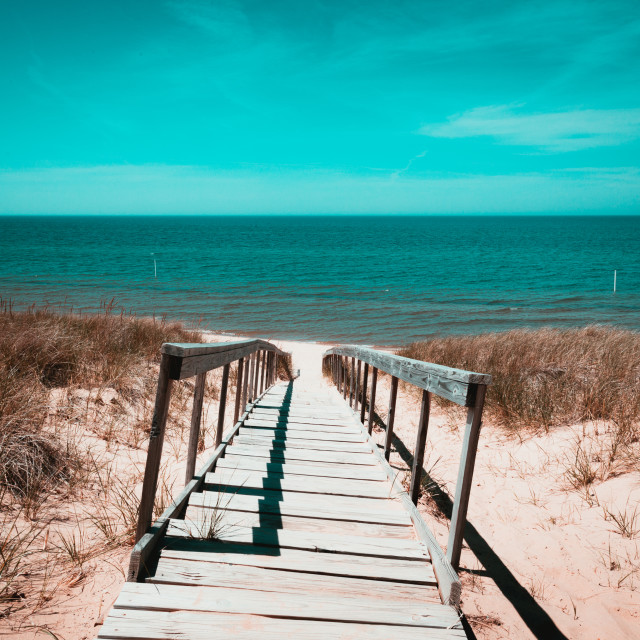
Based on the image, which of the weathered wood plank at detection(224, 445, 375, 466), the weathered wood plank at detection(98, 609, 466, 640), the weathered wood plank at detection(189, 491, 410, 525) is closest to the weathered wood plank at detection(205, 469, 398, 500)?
the weathered wood plank at detection(189, 491, 410, 525)

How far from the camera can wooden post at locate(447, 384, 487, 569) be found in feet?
6.80

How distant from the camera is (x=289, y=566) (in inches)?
81.8

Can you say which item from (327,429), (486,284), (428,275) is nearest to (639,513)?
(327,429)

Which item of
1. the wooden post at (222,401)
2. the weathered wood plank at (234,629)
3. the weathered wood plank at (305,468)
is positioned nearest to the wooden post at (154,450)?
the weathered wood plank at (234,629)

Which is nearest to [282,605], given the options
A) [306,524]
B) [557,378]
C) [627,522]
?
[306,524]

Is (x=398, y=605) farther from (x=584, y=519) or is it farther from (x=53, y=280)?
(x=53, y=280)

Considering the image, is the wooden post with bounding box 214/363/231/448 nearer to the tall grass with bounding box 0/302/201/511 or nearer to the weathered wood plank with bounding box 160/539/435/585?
the tall grass with bounding box 0/302/201/511

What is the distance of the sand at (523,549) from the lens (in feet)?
7.41

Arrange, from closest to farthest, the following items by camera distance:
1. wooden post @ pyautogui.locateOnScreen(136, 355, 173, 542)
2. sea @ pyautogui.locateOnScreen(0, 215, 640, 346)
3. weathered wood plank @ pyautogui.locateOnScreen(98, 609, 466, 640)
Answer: weathered wood plank @ pyautogui.locateOnScreen(98, 609, 466, 640)
wooden post @ pyautogui.locateOnScreen(136, 355, 173, 542)
sea @ pyautogui.locateOnScreen(0, 215, 640, 346)

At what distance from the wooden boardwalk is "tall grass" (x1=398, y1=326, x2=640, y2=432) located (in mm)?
2715

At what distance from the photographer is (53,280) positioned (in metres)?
30.4

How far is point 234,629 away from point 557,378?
6.21m

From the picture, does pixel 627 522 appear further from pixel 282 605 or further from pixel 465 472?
pixel 282 605

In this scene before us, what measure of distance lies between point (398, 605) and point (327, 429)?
9.81 feet
